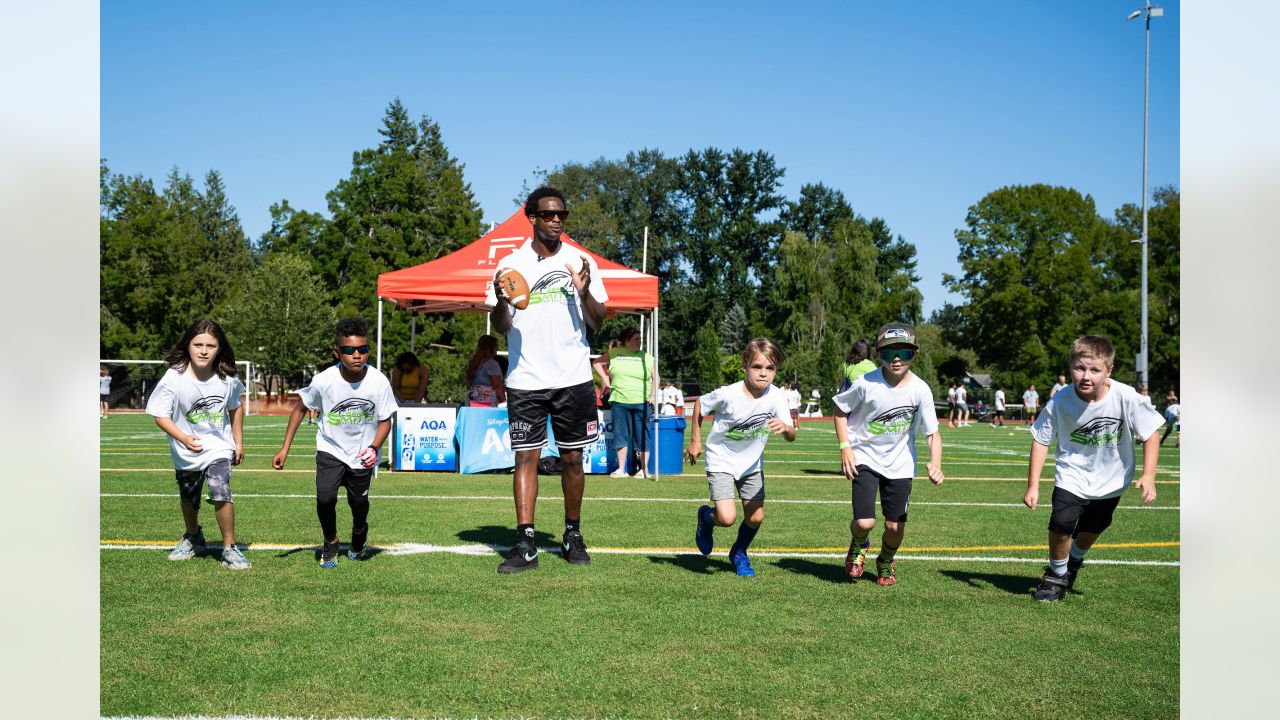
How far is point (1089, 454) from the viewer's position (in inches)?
254

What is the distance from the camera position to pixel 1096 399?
251 inches

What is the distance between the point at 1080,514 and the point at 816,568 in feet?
5.64

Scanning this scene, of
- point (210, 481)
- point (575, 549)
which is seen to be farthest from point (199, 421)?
point (575, 549)

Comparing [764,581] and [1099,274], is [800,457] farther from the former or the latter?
[1099,274]

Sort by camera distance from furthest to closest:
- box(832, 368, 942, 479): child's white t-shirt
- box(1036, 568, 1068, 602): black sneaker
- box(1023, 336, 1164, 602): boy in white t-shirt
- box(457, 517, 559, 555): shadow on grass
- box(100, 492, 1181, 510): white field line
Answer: box(100, 492, 1181, 510): white field line → box(457, 517, 559, 555): shadow on grass → box(832, 368, 942, 479): child's white t-shirt → box(1023, 336, 1164, 602): boy in white t-shirt → box(1036, 568, 1068, 602): black sneaker

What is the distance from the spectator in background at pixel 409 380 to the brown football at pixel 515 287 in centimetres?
928

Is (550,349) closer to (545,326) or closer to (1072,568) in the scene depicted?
(545,326)

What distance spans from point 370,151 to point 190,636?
61673 millimetres

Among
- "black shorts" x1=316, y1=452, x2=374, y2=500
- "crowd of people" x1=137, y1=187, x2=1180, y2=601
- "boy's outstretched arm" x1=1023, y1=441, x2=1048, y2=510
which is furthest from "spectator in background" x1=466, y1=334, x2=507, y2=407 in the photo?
"boy's outstretched arm" x1=1023, y1=441, x2=1048, y2=510

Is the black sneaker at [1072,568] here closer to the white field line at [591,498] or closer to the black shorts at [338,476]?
the black shorts at [338,476]

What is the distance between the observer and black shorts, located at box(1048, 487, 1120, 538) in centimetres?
636

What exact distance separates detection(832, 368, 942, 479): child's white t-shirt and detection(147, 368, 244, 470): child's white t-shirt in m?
4.23

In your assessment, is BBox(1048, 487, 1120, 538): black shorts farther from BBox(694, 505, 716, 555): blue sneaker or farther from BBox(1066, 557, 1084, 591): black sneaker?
BBox(694, 505, 716, 555): blue sneaker
